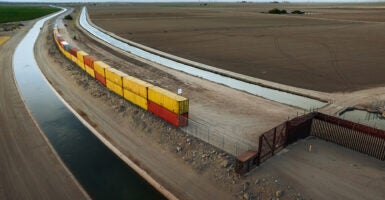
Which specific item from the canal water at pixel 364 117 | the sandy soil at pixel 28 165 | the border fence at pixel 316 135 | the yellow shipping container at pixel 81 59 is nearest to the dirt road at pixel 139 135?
the yellow shipping container at pixel 81 59

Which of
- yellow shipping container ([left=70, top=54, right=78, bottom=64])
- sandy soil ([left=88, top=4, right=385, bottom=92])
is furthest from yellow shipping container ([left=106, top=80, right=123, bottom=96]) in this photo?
sandy soil ([left=88, top=4, right=385, bottom=92])

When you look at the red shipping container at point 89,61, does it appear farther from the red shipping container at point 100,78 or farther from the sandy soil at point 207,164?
the sandy soil at point 207,164

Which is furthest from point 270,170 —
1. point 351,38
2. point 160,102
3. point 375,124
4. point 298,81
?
point 351,38

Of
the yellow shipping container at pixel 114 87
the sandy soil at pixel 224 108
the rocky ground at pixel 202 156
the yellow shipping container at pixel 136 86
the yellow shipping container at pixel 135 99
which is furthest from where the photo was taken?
the yellow shipping container at pixel 114 87

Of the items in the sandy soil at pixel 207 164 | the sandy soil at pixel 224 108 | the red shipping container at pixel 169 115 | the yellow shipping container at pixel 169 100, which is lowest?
the sandy soil at pixel 207 164

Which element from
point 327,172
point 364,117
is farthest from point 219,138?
point 364,117

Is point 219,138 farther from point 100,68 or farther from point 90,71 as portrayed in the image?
point 90,71

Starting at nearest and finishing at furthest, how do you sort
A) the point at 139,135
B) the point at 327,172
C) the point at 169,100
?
the point at 327,172
the point at 139,135
the point at 169,100
